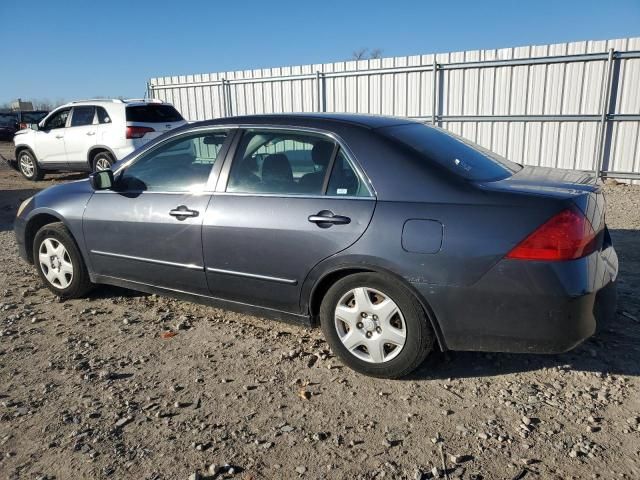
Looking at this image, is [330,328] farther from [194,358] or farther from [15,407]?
[15,407]

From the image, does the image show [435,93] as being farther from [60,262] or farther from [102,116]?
[60,262]

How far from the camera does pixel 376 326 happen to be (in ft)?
10.1

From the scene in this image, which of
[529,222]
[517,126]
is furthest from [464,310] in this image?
[517,126]

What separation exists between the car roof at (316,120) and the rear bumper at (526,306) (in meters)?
1.15

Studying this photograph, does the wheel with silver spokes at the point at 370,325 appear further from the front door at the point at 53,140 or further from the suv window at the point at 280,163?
the front door at the point at 53,140

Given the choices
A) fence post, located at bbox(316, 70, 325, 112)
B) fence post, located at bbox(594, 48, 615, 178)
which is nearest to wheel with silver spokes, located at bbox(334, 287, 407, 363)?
fence post, located at bbox(594, 48, 615, 178)

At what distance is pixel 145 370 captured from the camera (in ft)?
11.0

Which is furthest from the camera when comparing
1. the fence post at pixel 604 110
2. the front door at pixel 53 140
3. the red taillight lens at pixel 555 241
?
the front door at pixel 53 140

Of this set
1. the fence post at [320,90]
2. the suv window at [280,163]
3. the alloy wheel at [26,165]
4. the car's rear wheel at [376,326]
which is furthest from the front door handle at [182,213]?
the alloy wheel at [26,165]

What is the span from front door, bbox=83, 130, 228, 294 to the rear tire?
964 cm

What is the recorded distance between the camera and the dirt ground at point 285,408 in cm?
244

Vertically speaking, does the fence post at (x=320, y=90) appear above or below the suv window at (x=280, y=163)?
above

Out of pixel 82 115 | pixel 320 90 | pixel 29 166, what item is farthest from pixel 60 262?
pixel 29 166

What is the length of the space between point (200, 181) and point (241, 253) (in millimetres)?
666
